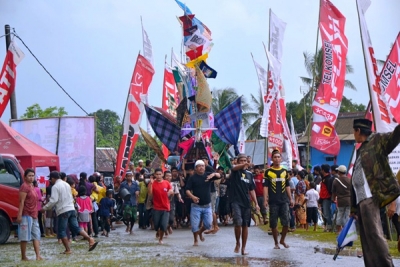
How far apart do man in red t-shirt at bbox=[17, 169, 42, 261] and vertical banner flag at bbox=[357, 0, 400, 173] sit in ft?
21.8

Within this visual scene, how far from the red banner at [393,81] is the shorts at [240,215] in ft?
12.8

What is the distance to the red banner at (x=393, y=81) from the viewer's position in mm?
15320

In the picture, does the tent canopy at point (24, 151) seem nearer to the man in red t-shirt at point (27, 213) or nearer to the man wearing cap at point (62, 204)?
the man wearing cap at point (62, 204)

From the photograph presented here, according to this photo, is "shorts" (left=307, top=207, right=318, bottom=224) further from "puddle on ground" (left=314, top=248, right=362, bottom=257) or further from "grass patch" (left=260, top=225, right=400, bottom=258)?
"puddle on ground" (left=314, top=248, right=362, bottom=257)

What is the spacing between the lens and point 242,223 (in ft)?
44.8

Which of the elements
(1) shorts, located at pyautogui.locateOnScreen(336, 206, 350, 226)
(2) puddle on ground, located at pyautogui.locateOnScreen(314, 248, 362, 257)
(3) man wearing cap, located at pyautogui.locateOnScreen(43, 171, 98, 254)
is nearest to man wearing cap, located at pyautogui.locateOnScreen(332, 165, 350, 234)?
(1) shorts, located at pyautogui.locateOnScreen(336, 206, 350, 226)

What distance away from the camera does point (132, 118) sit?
2617 cm

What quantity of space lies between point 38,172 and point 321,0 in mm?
11639

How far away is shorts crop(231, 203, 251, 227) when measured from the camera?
13.6 m

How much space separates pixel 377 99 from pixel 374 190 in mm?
6581

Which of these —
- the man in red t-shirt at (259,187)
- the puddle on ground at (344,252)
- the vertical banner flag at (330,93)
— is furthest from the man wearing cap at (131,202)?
the puddle on ground at (344,252)

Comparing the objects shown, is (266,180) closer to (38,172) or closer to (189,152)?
(189,152)

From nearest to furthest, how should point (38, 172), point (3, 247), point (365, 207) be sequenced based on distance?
1. point (365, 207)
2. point (3, 247)
3. point (38, 172)

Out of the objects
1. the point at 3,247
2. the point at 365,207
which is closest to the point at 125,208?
the point at 3,247
